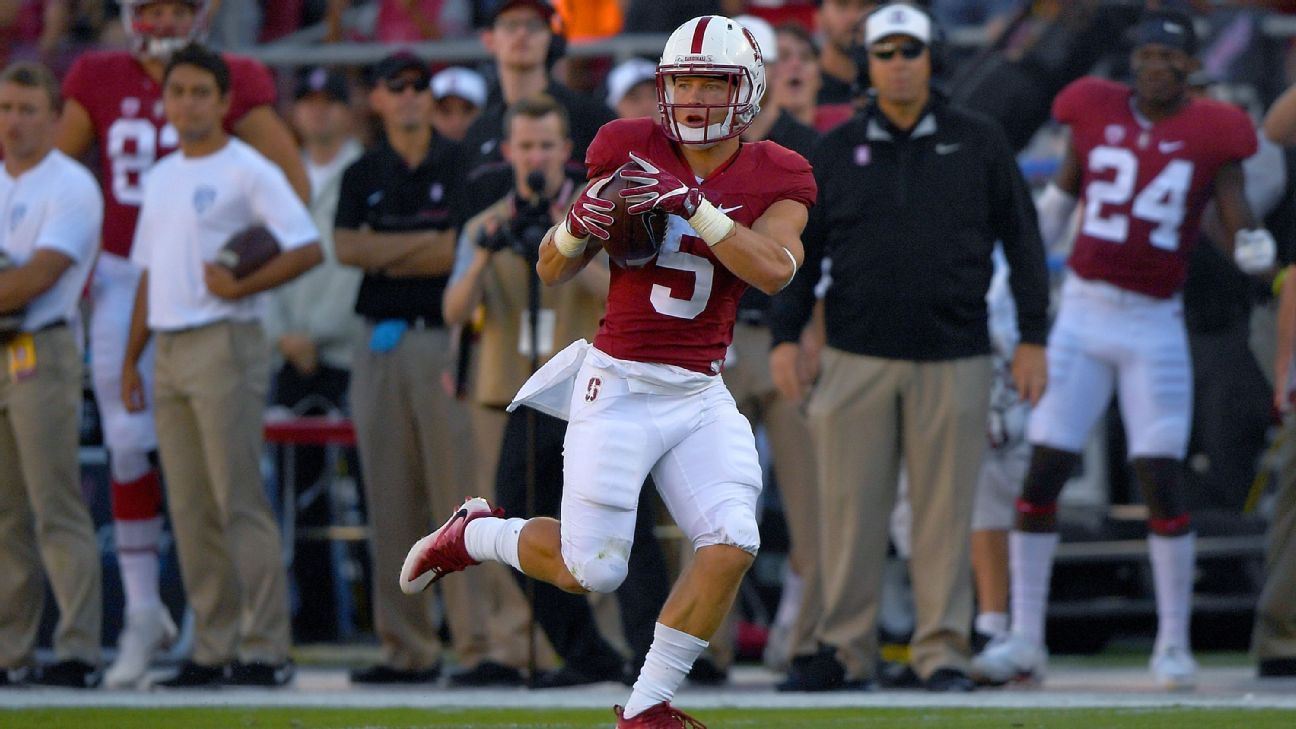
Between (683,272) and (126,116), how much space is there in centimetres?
384

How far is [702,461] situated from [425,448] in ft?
9.69

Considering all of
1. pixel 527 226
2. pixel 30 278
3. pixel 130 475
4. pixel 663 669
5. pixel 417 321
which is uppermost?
pixel 527 226

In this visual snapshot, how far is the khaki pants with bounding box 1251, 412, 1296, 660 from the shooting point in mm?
8086

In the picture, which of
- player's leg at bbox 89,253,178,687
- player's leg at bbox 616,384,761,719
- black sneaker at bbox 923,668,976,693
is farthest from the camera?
player's leg at bbox 89,253,178,687


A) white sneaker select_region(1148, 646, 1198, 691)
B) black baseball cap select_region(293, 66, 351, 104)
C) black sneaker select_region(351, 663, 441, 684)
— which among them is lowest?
black sneaker select_region(351, 663, 441, 684)

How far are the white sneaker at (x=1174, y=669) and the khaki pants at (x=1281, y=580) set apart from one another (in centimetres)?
35

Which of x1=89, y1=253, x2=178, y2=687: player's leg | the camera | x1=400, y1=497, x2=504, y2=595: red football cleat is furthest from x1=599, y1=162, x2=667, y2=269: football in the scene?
x1=89, y1=253, x2=178, y2=687: player's leg

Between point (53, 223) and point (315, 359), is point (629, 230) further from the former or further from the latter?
point (315, 359)

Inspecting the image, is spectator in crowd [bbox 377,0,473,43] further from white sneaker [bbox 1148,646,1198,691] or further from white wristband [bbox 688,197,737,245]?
white wristband [bbox 688,197,737,245]

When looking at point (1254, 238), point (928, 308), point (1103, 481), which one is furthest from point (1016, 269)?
point (1103, 481)

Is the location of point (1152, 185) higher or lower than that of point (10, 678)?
higher

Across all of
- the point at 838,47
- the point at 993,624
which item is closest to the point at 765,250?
the point at 993,624

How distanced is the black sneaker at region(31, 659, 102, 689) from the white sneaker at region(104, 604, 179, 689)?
0.28 ft

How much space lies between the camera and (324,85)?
10.6 metres
